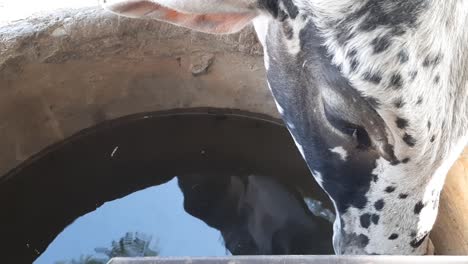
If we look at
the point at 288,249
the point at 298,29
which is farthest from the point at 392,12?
the point at 288,249

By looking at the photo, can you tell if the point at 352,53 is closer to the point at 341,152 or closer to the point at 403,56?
the point at 403,56

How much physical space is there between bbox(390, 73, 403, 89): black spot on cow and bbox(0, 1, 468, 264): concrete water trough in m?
0.72

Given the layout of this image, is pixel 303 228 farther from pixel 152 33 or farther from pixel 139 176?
pixel 152 33

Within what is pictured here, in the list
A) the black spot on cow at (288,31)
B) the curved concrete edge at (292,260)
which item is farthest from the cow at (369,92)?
the curved concrete edge at (292,260)

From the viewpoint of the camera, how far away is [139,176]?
160cm

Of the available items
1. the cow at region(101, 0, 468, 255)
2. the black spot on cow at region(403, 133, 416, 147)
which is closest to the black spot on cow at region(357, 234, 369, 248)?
the cow at region(101, 0, 468, 255)

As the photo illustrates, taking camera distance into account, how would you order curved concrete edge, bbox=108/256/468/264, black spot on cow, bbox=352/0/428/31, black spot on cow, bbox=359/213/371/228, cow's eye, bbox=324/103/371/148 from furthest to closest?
black spot on cow, bbox=359/213/371/228 < cow's eye, bbox=324/103/371/148 < black spot on cow, bbox=352/0/428/31 < curved concrete edge, bbox=108/256/468/264

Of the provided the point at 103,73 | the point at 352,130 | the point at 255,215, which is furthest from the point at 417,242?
the point at 103,73

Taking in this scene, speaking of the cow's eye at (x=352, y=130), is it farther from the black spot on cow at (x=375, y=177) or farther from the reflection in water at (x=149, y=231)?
the reflection in water at (x=149, y=231)

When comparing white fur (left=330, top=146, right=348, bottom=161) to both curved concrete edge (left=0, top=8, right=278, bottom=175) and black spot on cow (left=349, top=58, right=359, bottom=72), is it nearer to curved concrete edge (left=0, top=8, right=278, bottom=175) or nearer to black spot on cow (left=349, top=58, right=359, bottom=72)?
black spot on cow (left=349, top=58, right=359, bottom=72)

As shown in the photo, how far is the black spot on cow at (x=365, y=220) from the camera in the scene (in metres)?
0.96

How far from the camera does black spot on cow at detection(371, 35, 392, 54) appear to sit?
2.49 ft

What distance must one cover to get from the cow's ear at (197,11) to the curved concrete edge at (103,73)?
0.42 metres

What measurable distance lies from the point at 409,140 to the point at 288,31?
225 millimetres
